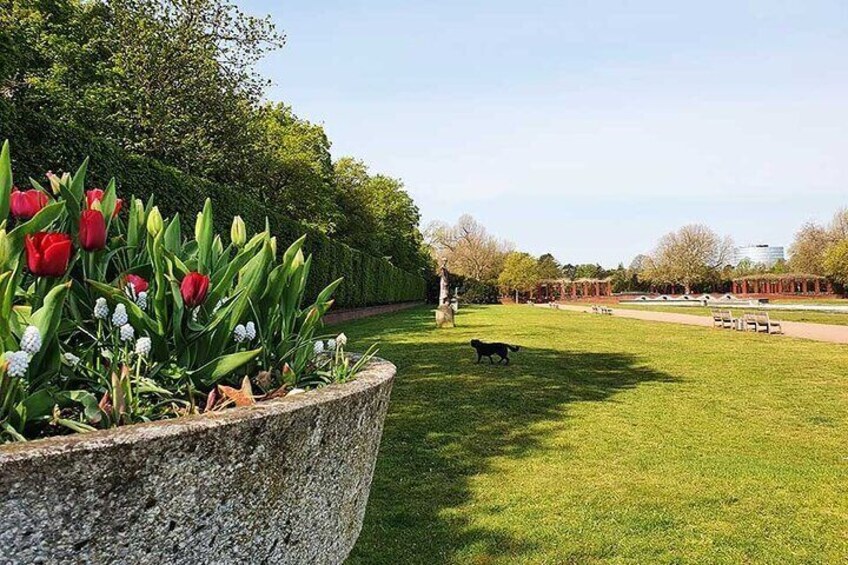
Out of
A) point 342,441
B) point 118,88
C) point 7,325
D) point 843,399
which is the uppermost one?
point 118,88

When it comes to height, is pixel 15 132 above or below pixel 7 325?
above

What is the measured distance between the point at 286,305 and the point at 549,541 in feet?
7.83

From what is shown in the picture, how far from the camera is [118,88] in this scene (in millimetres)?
20469

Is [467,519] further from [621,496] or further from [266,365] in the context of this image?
[266,365]

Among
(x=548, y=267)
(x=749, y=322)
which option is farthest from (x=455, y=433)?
(x=548, y=267)

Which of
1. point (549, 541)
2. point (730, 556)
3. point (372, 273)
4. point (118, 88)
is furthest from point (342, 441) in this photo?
point (372, 273)

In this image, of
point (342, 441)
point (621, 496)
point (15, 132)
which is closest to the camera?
point (342, 441)

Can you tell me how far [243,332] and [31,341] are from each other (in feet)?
2.25

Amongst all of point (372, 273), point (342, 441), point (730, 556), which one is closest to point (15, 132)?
point (342, 441)

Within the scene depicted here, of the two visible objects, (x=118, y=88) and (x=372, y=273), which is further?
(x=372, y=273)

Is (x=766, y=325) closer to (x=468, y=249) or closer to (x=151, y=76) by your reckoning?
(x=151, y=76)

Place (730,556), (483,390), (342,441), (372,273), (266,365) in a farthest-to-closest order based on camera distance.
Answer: (372,273) < (483,390) < (730,556) < (266,365) < (342,441)

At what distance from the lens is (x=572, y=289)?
84125 mm

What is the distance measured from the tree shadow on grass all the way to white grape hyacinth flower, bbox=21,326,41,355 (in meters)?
Answer: 2.49
